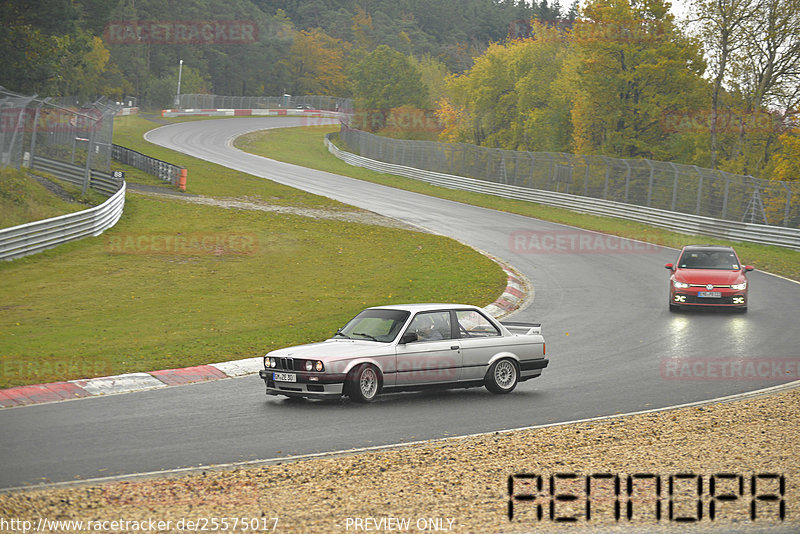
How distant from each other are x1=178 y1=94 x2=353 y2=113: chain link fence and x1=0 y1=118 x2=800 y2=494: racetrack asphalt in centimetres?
9194

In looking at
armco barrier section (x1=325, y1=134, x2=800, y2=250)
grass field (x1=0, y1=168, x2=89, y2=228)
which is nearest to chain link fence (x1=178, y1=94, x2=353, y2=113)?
armco barrier section (x1=325, y1=134, x2=800, y2=250)

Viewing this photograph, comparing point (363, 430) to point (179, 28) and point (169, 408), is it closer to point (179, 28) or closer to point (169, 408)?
point (169, 408)

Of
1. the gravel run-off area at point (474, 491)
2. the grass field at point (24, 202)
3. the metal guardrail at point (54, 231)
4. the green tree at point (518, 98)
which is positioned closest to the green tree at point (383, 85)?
the green tree at point (518, 98)

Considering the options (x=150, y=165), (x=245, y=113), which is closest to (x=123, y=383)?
(x=150, y=165)

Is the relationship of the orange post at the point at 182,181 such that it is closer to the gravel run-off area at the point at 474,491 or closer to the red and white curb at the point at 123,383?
the red and white curb at the point at 123,383

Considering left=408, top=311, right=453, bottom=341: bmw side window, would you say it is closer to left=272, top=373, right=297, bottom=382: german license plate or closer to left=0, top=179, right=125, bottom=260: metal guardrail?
left=272, top=373, right=297, bottom=382: german license plate

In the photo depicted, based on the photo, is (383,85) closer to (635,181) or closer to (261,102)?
(261,102)

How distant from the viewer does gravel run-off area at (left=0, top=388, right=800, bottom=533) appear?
6.38 meters

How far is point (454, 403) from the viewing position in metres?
11.6

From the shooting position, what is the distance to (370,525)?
6.33 metres

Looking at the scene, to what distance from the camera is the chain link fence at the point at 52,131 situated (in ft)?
83.9

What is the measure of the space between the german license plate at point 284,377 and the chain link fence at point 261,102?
100291 millimetres

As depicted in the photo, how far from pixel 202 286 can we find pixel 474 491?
14952 millimetres

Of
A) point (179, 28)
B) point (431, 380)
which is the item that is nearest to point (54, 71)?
point (431, 380)
